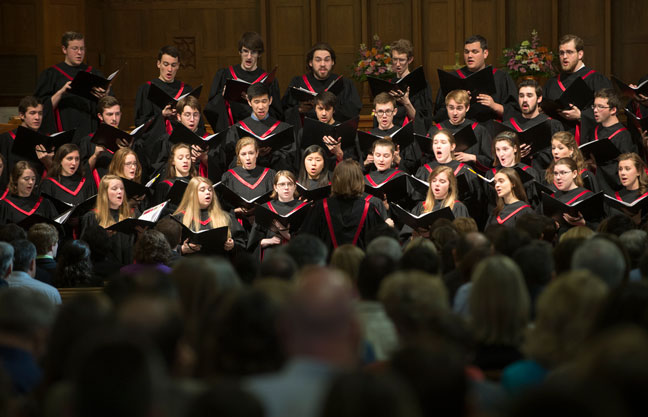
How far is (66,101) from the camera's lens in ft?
28.7

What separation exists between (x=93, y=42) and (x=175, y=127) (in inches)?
173

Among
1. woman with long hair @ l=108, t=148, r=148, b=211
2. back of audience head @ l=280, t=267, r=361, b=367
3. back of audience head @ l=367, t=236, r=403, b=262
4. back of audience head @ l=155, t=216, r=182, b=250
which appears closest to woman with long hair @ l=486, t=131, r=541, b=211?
back of audience head @ l=155, t=216, r=182, b=250

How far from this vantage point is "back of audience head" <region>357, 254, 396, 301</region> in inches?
142

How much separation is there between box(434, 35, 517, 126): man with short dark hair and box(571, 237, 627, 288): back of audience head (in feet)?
15.4

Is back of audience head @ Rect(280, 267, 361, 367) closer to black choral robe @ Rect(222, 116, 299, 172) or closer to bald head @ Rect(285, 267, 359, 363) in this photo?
bald head @ Rect(285, 267, 359, 363)

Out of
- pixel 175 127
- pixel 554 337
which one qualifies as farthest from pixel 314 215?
pixel 554 337

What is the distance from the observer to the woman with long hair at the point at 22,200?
743 cm

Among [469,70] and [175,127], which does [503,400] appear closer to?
[175,127]

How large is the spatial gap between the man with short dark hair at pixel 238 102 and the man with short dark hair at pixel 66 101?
47.5 inches

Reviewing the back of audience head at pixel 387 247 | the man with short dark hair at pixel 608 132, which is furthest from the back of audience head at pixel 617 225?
the man with short dark hair at pixel 608 132

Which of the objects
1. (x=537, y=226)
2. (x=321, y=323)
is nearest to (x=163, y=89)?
(x=537, y=226)

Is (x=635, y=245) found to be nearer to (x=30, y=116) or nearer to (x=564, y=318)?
(x=564, y=318)

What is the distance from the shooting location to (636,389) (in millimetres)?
1738

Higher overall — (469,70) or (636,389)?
(469,70)
